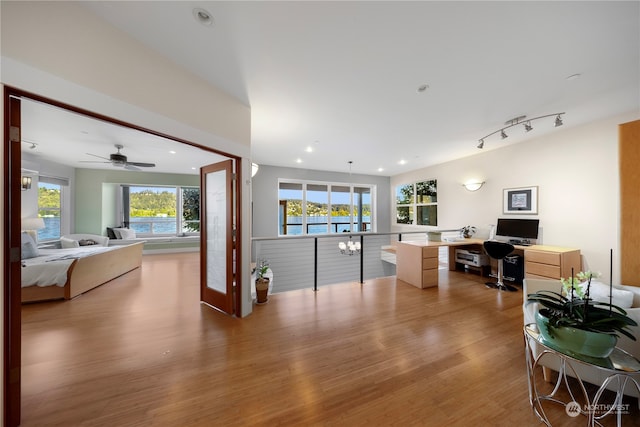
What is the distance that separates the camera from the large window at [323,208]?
687cm

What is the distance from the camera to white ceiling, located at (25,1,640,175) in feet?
5.00

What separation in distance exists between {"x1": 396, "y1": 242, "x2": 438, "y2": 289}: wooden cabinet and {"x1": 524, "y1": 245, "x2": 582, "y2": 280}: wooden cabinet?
4.76 ft

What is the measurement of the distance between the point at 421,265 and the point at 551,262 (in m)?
1.88

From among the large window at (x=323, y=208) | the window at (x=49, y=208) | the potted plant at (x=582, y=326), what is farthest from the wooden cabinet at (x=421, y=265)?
the window at (x=49, y=208)

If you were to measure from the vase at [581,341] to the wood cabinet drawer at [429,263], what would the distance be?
2605 millimetres

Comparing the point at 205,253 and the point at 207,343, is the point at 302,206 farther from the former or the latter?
the point at 207,343

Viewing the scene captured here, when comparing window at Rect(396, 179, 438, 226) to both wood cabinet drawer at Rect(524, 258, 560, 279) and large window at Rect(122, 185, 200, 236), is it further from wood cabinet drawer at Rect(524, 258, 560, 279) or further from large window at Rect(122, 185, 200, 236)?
large window at Rect(122, 185, 200, 236)

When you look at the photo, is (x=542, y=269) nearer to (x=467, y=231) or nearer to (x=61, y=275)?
(x=467, y=231)

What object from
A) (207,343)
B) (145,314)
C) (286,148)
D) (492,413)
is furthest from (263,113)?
(492,413)

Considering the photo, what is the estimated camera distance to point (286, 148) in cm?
469

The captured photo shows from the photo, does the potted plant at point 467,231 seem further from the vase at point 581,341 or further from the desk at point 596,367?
the vase at point 581,341

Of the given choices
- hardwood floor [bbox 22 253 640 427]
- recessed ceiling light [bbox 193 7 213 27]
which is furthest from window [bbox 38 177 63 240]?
recessed ceiling light [bbox 193 7 213 27]

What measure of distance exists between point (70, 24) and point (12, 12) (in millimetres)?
270

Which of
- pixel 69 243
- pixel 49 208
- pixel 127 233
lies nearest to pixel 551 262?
pixel 69 243
